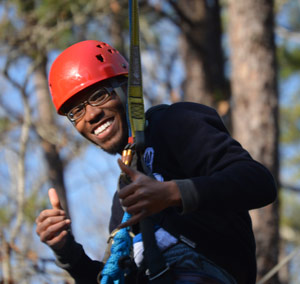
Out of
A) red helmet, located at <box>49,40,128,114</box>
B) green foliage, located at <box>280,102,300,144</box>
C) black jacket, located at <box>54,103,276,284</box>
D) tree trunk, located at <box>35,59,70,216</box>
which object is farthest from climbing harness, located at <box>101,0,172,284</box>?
green foliage, located at <box>280,102,300,144</box>

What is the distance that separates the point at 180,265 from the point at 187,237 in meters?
0.10

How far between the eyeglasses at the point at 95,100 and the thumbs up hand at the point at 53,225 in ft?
1.40

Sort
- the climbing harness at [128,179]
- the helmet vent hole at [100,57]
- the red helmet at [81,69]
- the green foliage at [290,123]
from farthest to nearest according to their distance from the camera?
the green foliage at [290,123], the helmet vent hole at [100,57], the red helmet at [81,69], the climbing harness at [128,179]

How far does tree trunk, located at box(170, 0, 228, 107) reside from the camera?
5.98 meters

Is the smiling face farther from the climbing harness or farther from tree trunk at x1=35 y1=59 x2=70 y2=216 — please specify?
tree trunk at x1=35 y1=59 x2=70 y2=216

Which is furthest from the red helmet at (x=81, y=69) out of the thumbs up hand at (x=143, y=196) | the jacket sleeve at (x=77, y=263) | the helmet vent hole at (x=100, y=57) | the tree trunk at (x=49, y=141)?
the tree trunk at (x=49, y=141)

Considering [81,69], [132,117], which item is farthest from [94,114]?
[132,117]

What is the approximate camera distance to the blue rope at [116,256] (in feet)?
6.38

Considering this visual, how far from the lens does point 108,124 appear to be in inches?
85.7

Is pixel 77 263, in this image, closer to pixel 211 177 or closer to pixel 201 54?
pixel 211 177

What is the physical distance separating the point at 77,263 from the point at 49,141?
17.3 ft

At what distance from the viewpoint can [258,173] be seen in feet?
5.50

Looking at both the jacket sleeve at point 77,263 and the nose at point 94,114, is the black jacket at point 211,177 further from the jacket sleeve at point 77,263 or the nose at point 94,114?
the jacket sleeve at point 77,263

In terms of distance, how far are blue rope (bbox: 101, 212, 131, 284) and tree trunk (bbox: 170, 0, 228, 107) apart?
4.08 meters
